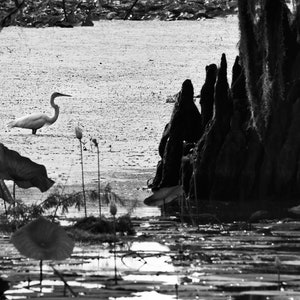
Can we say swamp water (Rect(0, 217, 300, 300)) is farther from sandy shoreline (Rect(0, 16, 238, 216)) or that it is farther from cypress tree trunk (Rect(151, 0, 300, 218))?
sandy shoreline (Rect(0, 16, 238, 216))

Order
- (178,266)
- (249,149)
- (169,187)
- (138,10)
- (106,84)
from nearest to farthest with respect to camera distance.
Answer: (178,266) → (169,187) → (249,149) → (106,84) → (138,10)

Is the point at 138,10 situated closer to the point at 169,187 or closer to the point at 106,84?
the point at 106,84

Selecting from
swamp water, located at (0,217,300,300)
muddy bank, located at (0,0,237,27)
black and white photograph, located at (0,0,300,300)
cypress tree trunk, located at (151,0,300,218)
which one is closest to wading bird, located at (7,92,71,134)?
black and white photograph, located at (0,0,300,300)

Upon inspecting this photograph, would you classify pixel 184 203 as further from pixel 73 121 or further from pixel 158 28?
pixel 158 28

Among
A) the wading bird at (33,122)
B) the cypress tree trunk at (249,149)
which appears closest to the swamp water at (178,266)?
the cypress tree trunk at (249,149)

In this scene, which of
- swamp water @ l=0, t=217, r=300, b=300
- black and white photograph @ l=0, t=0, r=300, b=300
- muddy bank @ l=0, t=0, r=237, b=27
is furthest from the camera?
muddy bank @ l=0, t=0, r=237, b=27

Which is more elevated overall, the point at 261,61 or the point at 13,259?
the point at 261,61

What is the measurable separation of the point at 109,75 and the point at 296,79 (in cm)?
1416

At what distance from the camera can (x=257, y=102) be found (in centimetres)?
1239

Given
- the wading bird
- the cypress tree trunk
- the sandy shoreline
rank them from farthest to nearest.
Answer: the wading bird
the sandy shoreline
the cypress tree trunk

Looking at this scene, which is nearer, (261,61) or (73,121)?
(261,61)

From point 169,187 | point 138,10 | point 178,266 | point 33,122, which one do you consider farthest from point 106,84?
point 178,266

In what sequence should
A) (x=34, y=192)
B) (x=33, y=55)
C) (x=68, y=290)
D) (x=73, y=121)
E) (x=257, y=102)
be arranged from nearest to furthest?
1. (x=68, y=290)
2. (x=257, y=102)
3. (x=34, y=192)
4. (x=73, y=121)
5. (x=33, y=55)

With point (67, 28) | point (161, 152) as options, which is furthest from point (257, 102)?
point (67, 28)
